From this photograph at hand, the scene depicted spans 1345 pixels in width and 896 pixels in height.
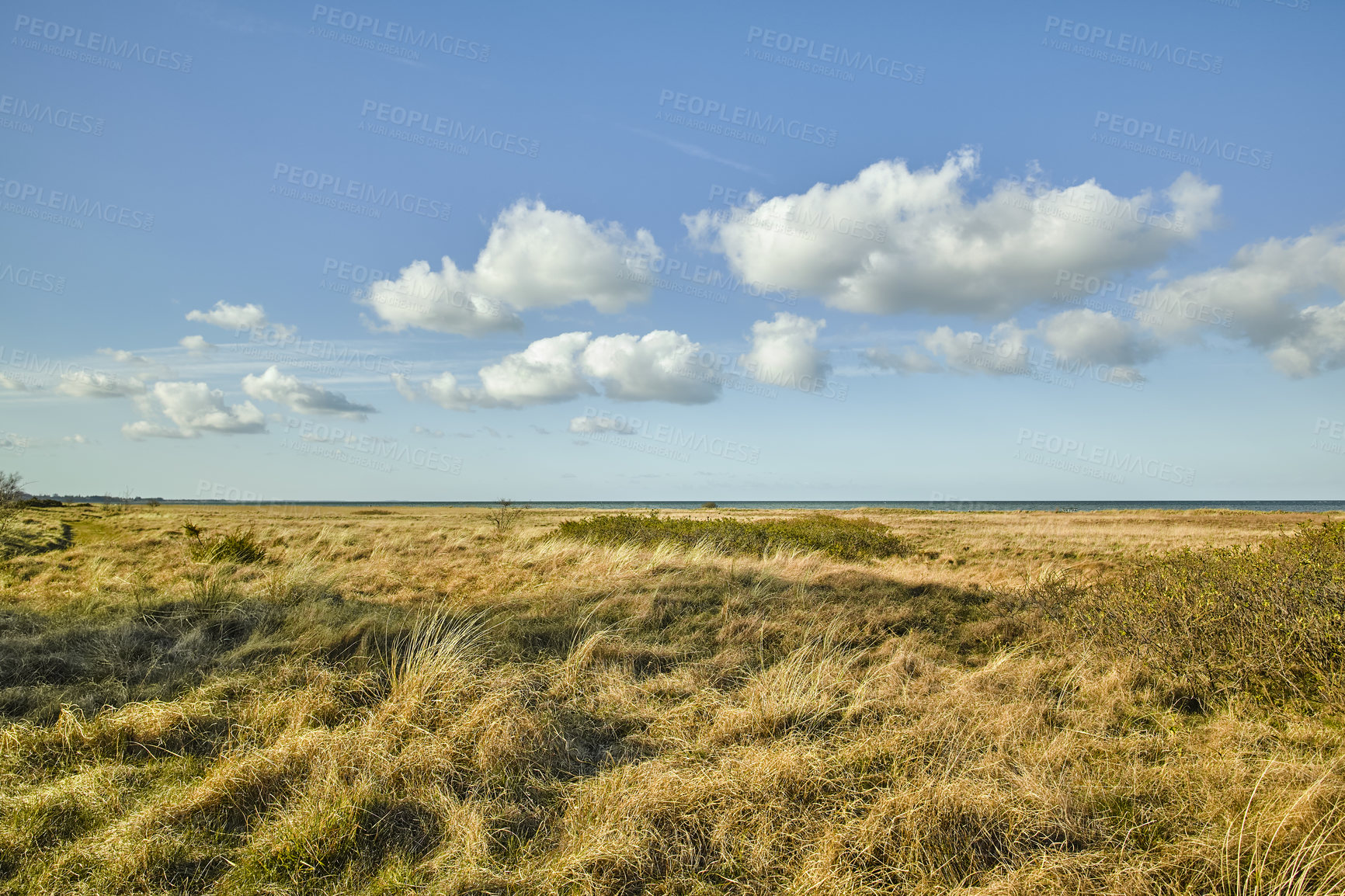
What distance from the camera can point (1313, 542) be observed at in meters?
7.16

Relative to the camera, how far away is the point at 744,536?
15.5 metres

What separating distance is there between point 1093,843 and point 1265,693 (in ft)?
10.5

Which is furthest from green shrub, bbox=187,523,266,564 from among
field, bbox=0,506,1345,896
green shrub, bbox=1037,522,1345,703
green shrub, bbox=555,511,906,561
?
green shrub, bbox=1037,522,1345,703

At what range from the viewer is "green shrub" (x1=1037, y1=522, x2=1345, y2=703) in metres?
5.09

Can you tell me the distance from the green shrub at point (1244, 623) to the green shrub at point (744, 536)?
25.4 feet

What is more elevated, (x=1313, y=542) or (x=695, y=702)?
(x=1313, y=542)

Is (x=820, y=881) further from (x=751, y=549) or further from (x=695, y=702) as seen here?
(x=751, y=549)

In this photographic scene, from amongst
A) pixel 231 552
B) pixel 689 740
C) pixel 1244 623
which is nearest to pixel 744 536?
pixel 1244 623

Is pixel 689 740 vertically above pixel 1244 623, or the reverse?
pixel 1244 623

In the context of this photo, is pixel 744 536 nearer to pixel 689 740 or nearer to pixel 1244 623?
pixel 1244 623

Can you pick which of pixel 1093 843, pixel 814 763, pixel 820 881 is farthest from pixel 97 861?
pixel 1093 843

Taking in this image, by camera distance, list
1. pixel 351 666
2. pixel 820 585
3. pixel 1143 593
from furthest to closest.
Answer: pixel 820 585 < pixel 1143 593 < pixel 351 666

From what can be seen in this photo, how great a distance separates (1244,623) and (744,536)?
10.5 m

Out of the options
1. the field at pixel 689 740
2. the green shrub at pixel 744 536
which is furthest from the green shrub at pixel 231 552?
the green shrub at pixel 744 536
